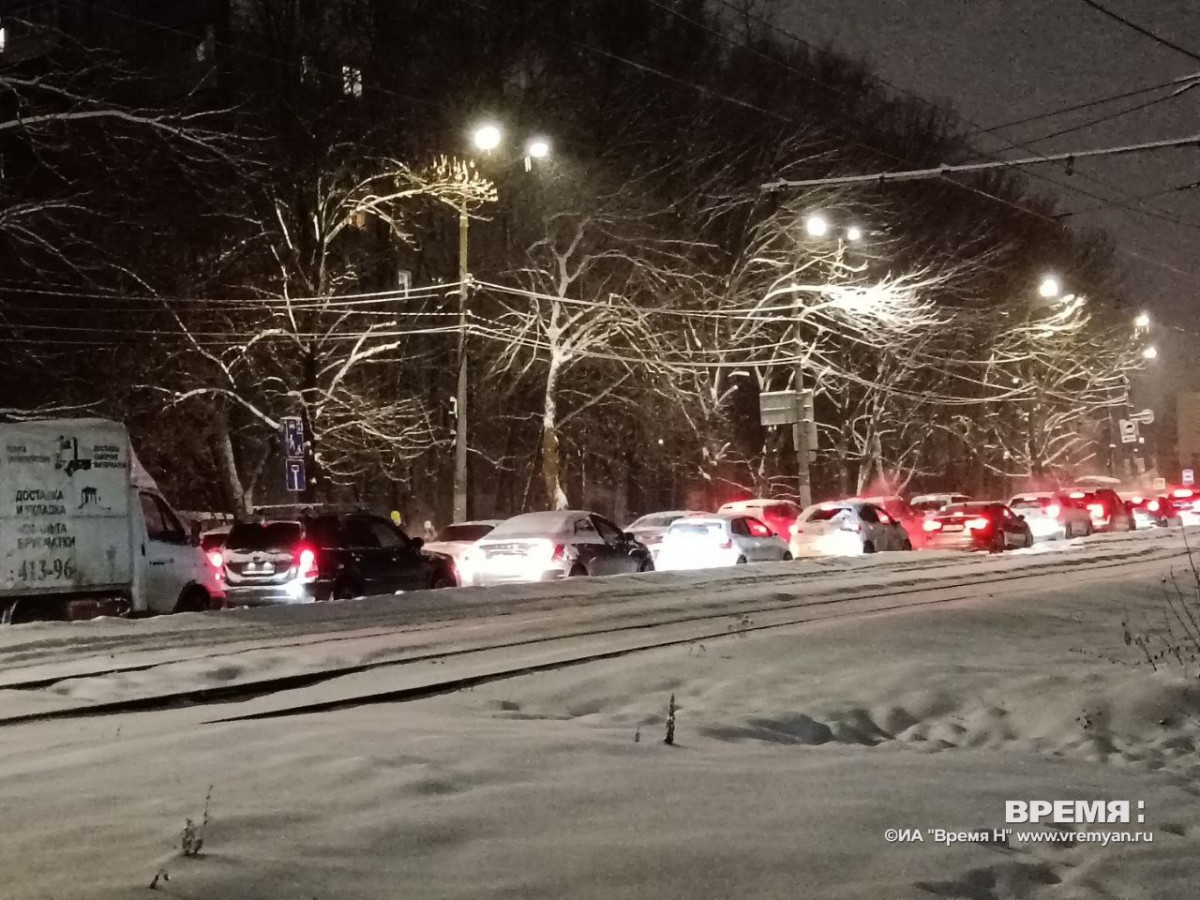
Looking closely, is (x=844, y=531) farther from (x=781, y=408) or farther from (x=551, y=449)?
(x=551, y=449)

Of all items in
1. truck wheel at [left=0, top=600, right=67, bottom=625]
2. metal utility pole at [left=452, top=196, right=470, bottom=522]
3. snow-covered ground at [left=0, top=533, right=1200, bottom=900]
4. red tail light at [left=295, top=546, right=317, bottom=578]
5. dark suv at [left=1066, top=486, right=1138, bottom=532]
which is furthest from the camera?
dark suv at [left=1066, top=486, right=1138, bottom=532]

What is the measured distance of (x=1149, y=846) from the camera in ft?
20.7

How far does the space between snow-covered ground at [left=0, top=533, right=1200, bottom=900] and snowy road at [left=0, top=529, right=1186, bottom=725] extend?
0.09 metres

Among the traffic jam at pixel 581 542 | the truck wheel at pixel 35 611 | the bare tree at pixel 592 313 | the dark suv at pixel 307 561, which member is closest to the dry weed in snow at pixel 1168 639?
the traffic jam at pixel 581 542

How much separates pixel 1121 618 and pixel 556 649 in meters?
7.22

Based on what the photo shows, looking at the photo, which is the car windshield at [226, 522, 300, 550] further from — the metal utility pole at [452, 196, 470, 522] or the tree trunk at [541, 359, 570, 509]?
the tree trunk at [541, 359, 570, 509]

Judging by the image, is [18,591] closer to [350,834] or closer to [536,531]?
[536,531]

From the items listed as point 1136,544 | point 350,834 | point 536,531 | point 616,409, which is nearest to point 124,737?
point 350,834

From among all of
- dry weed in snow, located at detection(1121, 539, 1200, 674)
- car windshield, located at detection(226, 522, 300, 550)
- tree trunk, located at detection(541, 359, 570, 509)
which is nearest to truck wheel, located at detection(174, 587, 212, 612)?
car windshield, located at detection(226, 522, 300, 550)

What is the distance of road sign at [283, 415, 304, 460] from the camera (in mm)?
29578

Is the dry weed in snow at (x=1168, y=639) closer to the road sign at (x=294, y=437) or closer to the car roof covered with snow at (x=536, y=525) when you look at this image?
the car roof covered with snow at (x=536, y=525)

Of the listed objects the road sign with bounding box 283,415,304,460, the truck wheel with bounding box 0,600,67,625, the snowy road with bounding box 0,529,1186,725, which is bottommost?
the snowy road with bounding box 0,529,1186,725

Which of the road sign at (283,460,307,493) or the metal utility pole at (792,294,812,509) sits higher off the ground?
the metal utility pole at (792,294,812,509)

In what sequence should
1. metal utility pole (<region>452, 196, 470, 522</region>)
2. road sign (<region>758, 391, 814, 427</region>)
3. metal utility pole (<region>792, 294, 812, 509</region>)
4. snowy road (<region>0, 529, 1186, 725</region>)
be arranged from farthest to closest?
metal utility pole (<region>792, 294, 812, 509</region>) → road sign (<region>758, 391, 814, 427</region>) → metal utility pole (<region>452, 196, 470, 522</region>) → snowy road (<region>0, 529, 1186, 725</region>)
